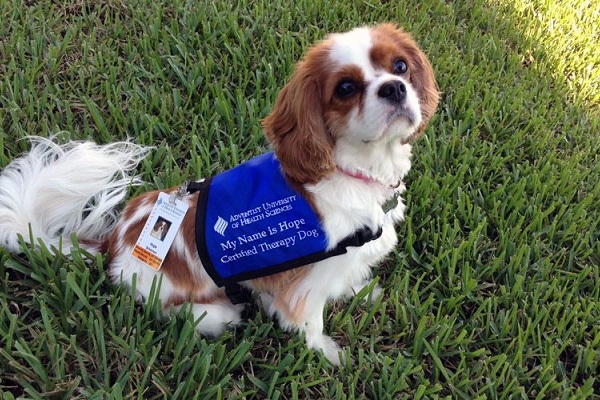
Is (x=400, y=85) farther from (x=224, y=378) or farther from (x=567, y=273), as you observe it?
(x=567, y=273)

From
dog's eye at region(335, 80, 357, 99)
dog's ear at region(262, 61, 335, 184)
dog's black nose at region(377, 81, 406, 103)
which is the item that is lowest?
dog's ear at region(262, 61, 335, 184)

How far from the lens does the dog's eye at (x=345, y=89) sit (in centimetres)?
188

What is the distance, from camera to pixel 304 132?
1.90m

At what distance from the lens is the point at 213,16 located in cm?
386

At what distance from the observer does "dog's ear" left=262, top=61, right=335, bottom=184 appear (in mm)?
1901

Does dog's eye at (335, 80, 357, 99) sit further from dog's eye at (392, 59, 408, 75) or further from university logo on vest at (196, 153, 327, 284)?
university logo on vest at (196, 153, 327, 284)

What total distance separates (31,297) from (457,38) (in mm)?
3491

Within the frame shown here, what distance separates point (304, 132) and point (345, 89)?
208mm

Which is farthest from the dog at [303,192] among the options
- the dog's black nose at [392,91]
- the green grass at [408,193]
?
the green grass at [408,193]

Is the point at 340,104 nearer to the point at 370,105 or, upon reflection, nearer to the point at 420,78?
the point at 370,105

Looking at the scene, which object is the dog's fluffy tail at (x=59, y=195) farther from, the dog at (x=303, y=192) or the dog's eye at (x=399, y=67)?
the dog's eye at (x=399, y=67)

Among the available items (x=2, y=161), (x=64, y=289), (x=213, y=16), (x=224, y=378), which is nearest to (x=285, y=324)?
(x=224, y=378)

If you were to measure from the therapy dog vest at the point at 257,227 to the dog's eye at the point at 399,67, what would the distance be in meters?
0.57

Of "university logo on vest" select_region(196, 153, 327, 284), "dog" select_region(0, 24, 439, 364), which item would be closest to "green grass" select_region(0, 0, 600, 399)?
"dog" select_region(0, 24, 439, 364)
